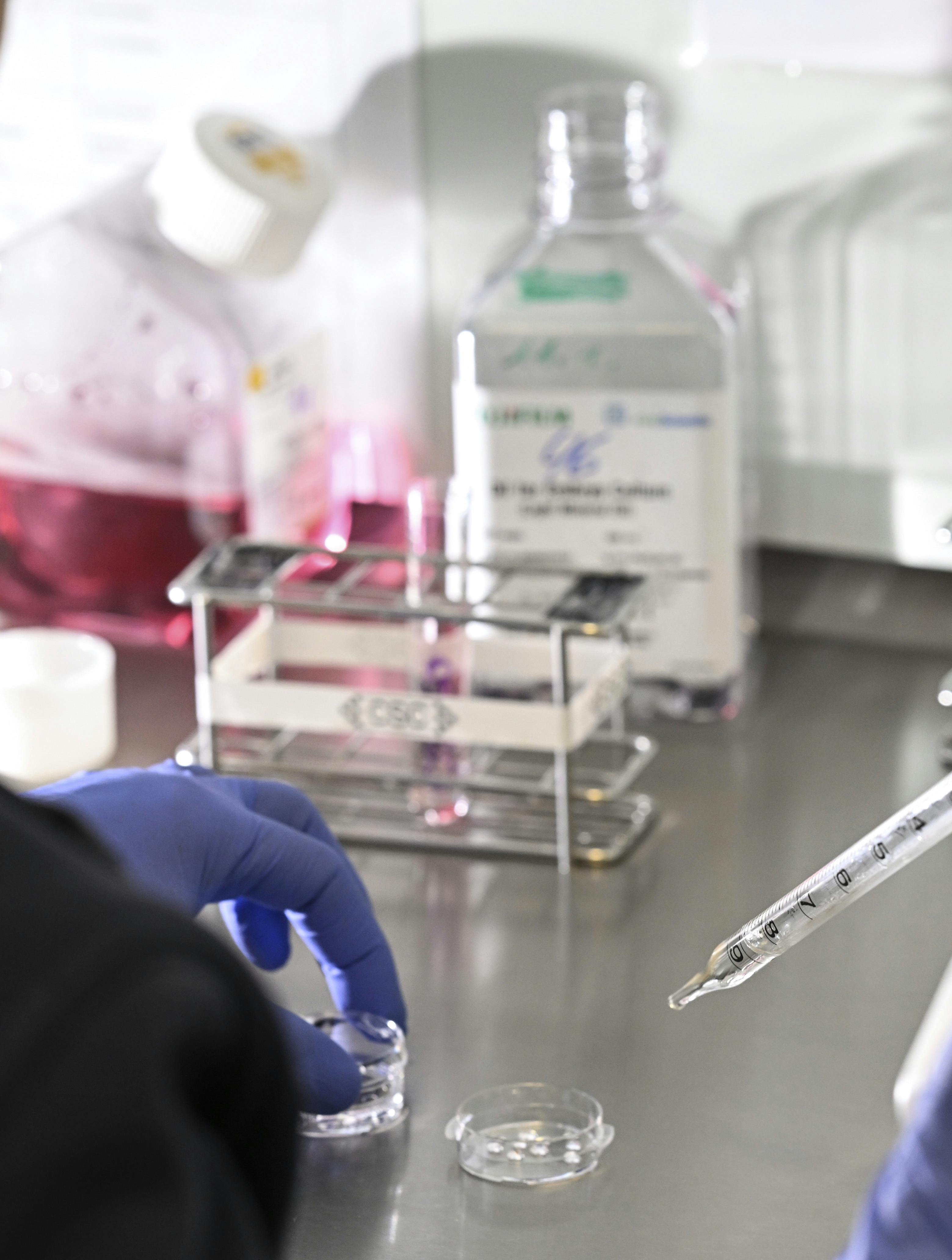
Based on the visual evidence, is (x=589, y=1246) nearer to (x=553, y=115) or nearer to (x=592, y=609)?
(x=592, y=609)

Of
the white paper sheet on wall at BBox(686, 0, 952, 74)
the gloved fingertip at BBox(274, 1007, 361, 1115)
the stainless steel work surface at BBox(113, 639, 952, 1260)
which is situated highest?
the white paper sheet on wall at BBox(686, 0, 952, 74)

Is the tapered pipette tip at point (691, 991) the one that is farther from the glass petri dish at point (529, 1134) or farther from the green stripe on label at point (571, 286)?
the green stripe on label at point (571, 286)

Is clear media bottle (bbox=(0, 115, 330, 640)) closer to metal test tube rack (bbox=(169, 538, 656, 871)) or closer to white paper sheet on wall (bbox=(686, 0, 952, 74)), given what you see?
metal test tube rack (bbox=(169, 538, 656, 871))

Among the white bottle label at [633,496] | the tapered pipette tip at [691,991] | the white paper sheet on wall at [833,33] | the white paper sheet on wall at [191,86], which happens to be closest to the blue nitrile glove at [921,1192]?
the tapered pipette tip at [691,991]

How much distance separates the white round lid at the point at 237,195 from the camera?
850 millimetres

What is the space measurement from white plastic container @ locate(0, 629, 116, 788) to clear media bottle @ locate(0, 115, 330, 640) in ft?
0.32

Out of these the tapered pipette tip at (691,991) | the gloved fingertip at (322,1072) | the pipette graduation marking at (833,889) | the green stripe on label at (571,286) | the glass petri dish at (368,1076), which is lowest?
the glass petri dish at (368,1076)

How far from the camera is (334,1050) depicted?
0.57 metres

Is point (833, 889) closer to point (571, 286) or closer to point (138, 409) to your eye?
point (571, 286)

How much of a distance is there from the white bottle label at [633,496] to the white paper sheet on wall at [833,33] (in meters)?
0.20

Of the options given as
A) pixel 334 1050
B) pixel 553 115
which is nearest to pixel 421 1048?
pixel 334 1050

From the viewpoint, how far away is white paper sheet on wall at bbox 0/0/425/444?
3.34 ft

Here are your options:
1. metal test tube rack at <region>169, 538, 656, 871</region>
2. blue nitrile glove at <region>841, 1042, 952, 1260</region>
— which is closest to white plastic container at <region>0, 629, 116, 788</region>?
metal test tube rack at <region>169, 538, 656, 871</region>

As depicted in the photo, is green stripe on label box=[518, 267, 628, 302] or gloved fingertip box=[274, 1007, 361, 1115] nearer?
gloved fingertip box=[274, 1007, 361, 1115]
